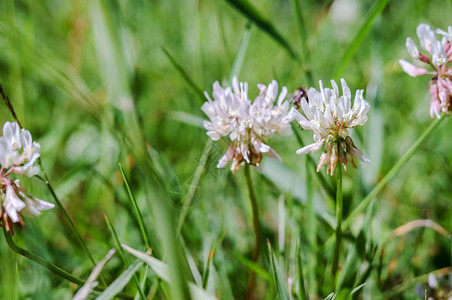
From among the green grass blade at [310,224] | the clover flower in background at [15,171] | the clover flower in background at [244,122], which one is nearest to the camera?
the clover flower in background at [15,171]

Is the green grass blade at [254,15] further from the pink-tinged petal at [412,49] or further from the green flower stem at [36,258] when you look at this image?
the green flower stem at [36,258]

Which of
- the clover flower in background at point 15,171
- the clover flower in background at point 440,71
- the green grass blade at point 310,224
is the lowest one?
the green grass blade at point 310,224

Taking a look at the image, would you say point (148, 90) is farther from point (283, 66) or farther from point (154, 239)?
point (154, 239)

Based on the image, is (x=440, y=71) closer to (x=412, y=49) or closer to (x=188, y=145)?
(x=412, y=49)

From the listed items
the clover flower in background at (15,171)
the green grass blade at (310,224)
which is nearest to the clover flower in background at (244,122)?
the green grass blade at (310,224)

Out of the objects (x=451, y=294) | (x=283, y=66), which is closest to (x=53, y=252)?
(x=451, y=294)

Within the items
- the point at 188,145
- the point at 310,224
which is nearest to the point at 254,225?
the point at 310,224
